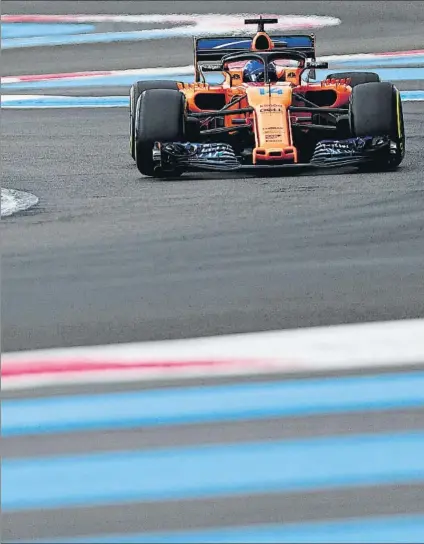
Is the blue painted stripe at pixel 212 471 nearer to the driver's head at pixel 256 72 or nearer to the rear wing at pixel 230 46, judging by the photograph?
the driver's head at pixel 256 72

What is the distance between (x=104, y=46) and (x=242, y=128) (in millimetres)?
10249

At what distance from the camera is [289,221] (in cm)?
713

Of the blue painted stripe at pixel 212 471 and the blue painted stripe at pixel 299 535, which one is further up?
the blue painted stripe at pixel 212 471

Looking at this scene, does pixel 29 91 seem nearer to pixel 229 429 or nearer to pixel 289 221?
pixel 289 221

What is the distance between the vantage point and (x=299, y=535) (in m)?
2.98

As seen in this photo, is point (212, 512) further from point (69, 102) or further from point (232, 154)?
point (69, 102)

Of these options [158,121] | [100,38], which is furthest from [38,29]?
[158,121]

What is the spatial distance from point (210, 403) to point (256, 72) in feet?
19.0

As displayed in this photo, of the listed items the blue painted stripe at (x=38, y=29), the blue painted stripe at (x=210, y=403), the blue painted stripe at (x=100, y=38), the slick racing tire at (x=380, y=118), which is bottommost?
the blue painted stripe at (x=210, y=403)

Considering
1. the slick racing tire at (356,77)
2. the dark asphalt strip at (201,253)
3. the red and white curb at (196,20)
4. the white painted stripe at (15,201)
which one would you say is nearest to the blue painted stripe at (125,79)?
the red and white curb at (196,20)

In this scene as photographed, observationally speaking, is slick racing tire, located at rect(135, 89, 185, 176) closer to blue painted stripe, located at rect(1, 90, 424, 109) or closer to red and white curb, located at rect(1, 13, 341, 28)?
blue painted stripe, located at rect(1, 90, 424, 109)

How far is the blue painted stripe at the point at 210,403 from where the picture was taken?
376 centimetres

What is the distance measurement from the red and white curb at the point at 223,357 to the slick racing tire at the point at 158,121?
4.14 metres

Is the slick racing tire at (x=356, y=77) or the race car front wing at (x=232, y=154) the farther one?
the slick racing tire at (x=356, y=77)
